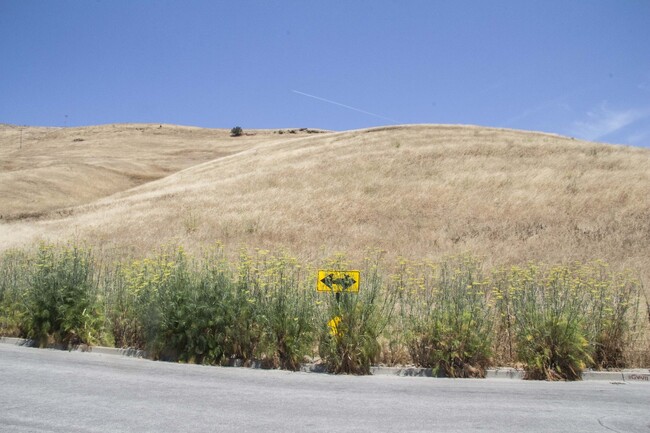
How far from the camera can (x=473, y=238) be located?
73.4ft

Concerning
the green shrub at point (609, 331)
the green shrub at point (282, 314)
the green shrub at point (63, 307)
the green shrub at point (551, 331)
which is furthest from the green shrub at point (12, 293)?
the green shrub at point (609, 331)

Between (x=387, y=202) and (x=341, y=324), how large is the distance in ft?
59.9

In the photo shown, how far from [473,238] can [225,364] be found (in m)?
14.1

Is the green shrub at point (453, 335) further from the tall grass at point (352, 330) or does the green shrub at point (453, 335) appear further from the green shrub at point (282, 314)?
the green shrub at point (282, 314)

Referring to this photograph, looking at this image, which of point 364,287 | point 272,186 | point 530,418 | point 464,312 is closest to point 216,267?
point 364,287

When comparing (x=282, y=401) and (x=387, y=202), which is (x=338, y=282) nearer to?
(x=282, y=401)

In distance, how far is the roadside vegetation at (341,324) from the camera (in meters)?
10.2

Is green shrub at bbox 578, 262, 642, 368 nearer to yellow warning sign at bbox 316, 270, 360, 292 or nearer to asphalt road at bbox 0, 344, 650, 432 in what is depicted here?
asphalt road at bbox 0, 344, 650, 432

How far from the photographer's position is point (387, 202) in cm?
2841

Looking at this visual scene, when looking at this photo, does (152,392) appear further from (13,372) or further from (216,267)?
(216,267)

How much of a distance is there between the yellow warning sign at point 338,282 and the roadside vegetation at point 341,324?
0.16 metres

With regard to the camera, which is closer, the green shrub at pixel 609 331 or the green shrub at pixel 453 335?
the green shrub at pixel 453 335

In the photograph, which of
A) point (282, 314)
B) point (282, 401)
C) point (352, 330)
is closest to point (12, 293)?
point (282, 314)

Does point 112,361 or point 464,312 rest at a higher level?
point 464,312
